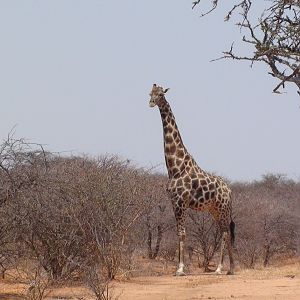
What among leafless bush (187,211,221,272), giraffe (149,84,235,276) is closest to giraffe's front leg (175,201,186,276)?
giraffe (149,84,235,276)

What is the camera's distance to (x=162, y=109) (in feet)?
48.7

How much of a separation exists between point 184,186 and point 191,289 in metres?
3.23

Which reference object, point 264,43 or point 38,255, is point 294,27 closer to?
point 264,43

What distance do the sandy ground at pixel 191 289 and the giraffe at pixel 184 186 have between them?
1.44 metres

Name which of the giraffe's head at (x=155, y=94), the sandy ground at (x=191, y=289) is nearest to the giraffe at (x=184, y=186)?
the giraffe's head at (x=155, y=94)

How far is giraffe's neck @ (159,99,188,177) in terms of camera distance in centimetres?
1459

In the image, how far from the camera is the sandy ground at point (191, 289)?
33.7 feet

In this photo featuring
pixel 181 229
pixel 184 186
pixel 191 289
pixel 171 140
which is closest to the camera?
pixel 191 289

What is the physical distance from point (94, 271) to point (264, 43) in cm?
334

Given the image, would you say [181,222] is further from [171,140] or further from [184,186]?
[171,140]

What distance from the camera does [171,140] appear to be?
48.5 feet

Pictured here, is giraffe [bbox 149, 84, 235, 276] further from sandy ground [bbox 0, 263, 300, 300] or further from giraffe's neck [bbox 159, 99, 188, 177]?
sandy ground [bbox 0, 263, 300, 300]

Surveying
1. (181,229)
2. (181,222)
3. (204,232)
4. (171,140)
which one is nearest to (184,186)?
(181,222)

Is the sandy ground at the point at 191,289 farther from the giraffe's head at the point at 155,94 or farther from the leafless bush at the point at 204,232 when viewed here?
the leafless bush at the point at 204,232
